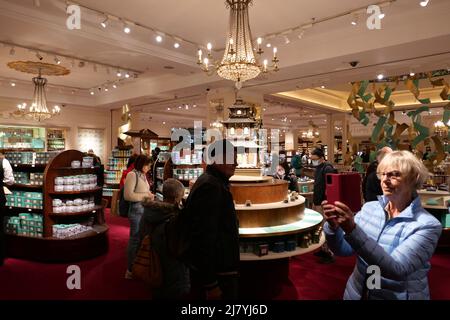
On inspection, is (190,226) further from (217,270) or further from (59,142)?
(59,142)

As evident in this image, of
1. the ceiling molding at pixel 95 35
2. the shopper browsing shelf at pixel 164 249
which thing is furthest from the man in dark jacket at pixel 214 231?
the ceiling molding at pixel 95 35

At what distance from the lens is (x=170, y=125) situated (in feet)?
64.3

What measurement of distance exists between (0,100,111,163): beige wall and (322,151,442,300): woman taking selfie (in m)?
11.9

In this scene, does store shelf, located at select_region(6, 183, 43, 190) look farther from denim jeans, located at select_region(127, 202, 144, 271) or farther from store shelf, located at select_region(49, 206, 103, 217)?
denim jeans, located at select_region(127, 202, 144, 271)

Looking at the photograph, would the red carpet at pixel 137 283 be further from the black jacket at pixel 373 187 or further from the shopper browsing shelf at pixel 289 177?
the shopper browsing shelf at pixel 289 177

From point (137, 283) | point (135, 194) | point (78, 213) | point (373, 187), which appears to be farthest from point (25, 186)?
point (373, 187)

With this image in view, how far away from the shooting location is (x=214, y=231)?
193 cm

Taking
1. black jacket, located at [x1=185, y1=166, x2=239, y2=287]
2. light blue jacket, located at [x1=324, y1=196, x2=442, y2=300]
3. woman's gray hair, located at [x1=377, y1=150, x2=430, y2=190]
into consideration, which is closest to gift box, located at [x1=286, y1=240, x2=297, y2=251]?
black jacket, located at [x1=185, y1=166, x2=239, y2=287]

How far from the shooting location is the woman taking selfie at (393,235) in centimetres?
128

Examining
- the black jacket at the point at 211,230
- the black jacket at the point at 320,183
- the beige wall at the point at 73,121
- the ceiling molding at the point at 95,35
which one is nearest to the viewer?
the black jacket at the point at 211,230

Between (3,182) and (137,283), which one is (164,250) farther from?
(3,182)

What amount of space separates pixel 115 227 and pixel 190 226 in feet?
19.2

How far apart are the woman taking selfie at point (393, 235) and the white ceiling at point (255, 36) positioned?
413cm
